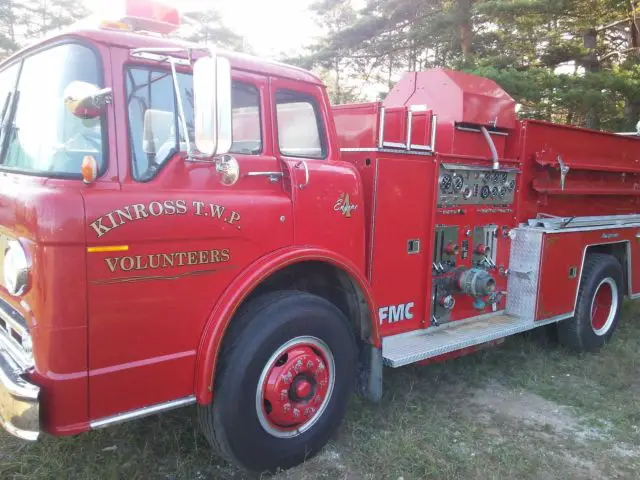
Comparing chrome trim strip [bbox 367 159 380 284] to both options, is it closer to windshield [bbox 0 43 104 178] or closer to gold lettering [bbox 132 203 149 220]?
gold lettering [bbox 132 203 149 220]

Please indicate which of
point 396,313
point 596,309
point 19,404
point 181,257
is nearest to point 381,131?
point 396,313

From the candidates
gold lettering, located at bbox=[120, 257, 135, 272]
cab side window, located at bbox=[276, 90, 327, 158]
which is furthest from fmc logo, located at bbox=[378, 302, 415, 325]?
gold lettering, located at bbox=[120, 257, 135, 272]

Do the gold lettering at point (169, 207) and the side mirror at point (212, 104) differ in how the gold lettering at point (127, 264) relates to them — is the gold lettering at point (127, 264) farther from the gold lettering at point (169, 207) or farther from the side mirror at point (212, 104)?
the side mirror at point (212, 104)

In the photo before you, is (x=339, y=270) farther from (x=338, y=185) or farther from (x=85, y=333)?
(x=85, y=333)

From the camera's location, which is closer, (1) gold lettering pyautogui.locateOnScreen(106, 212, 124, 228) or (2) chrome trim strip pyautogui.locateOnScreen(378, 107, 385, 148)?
(1) gold lettering pyautogui.locateOnScreen(106, 212, 124, 228)

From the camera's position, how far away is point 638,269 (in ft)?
19.0

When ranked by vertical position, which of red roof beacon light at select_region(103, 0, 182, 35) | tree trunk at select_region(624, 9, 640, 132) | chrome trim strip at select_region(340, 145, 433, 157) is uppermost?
tree trunk at select_region(624, 9, 640, 132)

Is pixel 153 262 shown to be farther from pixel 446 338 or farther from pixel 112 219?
pixel 446 338

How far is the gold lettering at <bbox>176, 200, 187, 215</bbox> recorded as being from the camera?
2.52 meters

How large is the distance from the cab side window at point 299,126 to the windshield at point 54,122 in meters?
1.00

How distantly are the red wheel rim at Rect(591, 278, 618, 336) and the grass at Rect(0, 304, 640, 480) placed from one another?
85 centimetres

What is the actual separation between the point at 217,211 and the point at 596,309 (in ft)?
14.9

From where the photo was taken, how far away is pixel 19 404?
2.23 meters

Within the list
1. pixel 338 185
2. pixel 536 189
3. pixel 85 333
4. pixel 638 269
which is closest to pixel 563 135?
pixel 536 189
